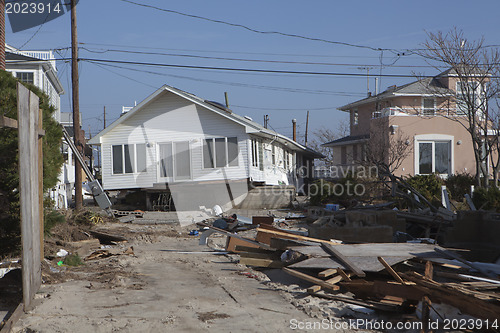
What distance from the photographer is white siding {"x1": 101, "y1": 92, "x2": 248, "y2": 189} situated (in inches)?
1025

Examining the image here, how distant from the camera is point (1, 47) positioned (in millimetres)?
11789

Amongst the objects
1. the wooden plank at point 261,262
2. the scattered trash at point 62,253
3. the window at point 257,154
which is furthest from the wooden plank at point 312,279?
the window at point 257,154

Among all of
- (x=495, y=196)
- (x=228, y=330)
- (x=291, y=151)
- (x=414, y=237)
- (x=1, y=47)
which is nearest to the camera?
(x=228, y=330)

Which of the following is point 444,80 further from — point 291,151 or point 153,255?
point 153,255

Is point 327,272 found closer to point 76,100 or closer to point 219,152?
point 76,100

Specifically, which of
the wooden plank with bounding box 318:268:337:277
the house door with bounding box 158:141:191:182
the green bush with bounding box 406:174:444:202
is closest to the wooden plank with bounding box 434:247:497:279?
the wooden plank with bounding box 318:268:337:277

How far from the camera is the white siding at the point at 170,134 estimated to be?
2603 cm

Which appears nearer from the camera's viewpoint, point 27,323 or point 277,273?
point 27,323

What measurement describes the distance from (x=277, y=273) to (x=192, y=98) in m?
17.6

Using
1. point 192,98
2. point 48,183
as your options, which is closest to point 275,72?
point 192,98

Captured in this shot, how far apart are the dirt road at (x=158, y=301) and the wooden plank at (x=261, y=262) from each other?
0.20 metres

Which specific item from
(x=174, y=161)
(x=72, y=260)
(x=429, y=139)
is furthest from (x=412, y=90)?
(x=72, y=260)

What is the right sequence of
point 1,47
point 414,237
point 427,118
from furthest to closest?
1. point 427,118
2. point 414,237
3. point 1,47

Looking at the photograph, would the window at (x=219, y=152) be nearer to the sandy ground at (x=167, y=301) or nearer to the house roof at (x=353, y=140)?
the house roof at (x=353, y=140)
